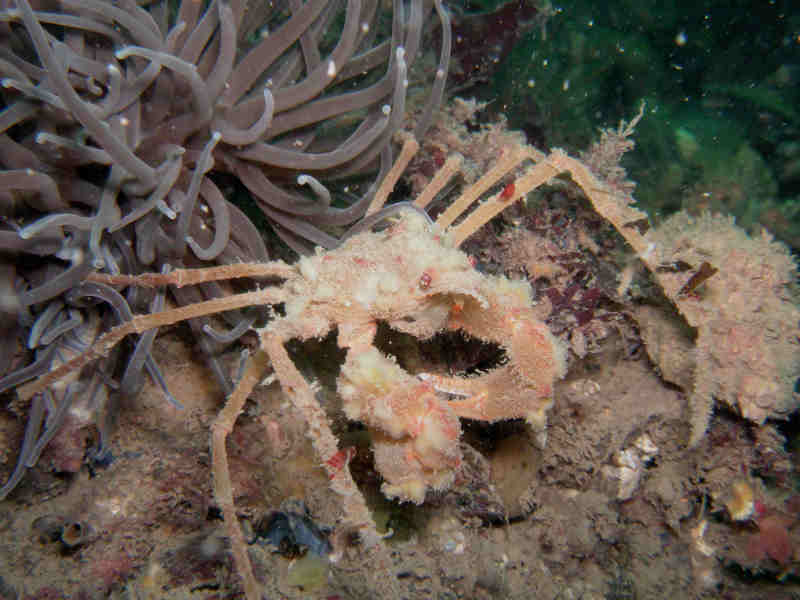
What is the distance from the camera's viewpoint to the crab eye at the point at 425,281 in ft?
7.66

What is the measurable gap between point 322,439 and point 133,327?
1.15 m

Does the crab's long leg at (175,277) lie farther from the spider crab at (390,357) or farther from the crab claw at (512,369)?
the crab claw at (512,369)

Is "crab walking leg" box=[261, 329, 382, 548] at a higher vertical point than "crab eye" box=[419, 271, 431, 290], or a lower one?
lower

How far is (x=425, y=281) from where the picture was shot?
91.9 inches

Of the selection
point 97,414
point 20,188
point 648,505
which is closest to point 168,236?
point 20,188

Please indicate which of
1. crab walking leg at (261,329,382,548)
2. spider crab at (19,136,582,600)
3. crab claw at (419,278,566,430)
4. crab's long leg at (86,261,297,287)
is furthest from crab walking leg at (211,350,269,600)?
crab claw at (419,278,566,430)

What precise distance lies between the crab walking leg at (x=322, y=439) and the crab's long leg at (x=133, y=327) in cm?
27

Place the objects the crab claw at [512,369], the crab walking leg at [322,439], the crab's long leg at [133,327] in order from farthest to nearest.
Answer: the crab's long leg at [133,327] < the crab claw at [512,369] < the crab walking leg at [322,439]

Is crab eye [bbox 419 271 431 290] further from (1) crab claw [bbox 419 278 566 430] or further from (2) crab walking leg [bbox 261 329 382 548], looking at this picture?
(2) crab walking leg [bbox 261 329 382 548]

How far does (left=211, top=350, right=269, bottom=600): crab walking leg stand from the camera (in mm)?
2291

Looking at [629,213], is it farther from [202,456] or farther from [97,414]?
[97,414]

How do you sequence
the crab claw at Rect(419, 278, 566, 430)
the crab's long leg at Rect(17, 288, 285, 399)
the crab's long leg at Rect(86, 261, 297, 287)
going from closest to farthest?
the crab claw at Rect(419, 278, 566, 430) → the crab's long leg at Rect(17, 288, 285, 399) → the crab's long leg at Rect(86, 261, 297, 287)

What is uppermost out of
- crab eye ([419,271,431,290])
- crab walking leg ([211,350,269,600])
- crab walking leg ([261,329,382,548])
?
crab eye ([419,271,431,290])

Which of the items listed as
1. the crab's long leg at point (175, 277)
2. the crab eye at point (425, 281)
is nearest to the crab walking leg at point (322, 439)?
the crab's long leg at point (175, 277)
